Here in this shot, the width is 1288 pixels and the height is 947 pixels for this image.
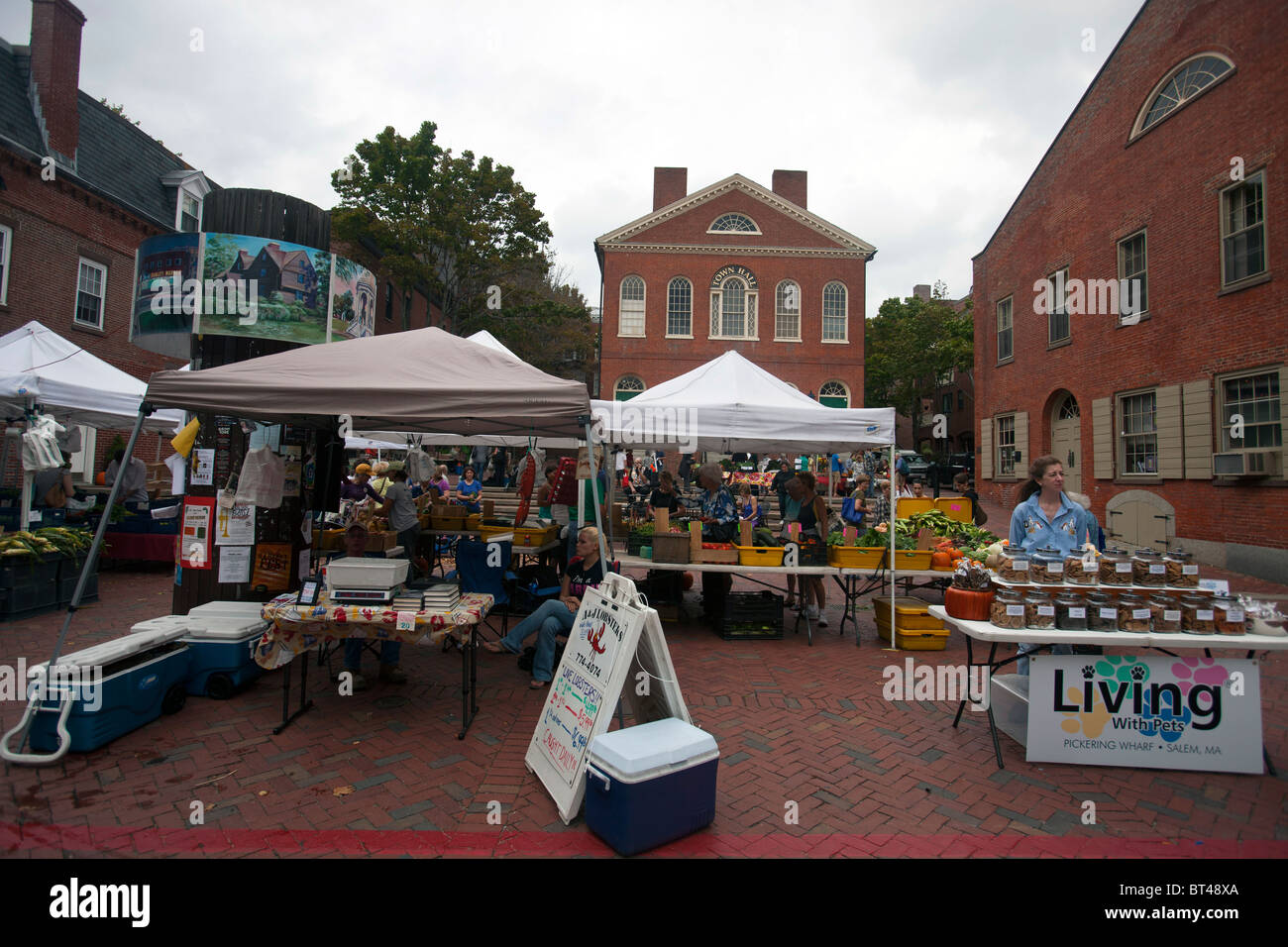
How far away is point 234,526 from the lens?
19.5 feet

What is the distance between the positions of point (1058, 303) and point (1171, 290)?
12.9 feet

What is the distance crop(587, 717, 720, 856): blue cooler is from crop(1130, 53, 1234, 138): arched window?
54.4 feet

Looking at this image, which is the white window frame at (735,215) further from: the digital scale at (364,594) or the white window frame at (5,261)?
the digital scale at (364,594)

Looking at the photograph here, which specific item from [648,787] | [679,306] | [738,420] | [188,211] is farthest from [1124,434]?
[188,211]

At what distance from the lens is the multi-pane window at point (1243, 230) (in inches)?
451

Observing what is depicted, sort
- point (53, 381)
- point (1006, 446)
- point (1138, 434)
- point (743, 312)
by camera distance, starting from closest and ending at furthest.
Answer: point (53, 381), point (1138, 434), point (1006, 446), point (743, 312)

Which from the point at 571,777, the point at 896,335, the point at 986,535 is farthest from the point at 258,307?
the point at 896,335

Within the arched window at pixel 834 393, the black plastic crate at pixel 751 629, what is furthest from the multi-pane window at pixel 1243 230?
→ the arched window at pixel 834 393

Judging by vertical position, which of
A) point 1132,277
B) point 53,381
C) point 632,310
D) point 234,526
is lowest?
point 234,526

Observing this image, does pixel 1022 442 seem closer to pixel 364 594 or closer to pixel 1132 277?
pixel 1132 277

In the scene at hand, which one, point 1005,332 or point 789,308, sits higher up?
point 789,308

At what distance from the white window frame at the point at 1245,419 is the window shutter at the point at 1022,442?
6.24 m

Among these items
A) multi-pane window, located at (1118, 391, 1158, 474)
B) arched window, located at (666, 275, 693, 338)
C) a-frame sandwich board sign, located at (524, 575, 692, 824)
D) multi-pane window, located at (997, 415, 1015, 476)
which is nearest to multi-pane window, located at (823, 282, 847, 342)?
arched window, located at (666, 275, 693, 338)
